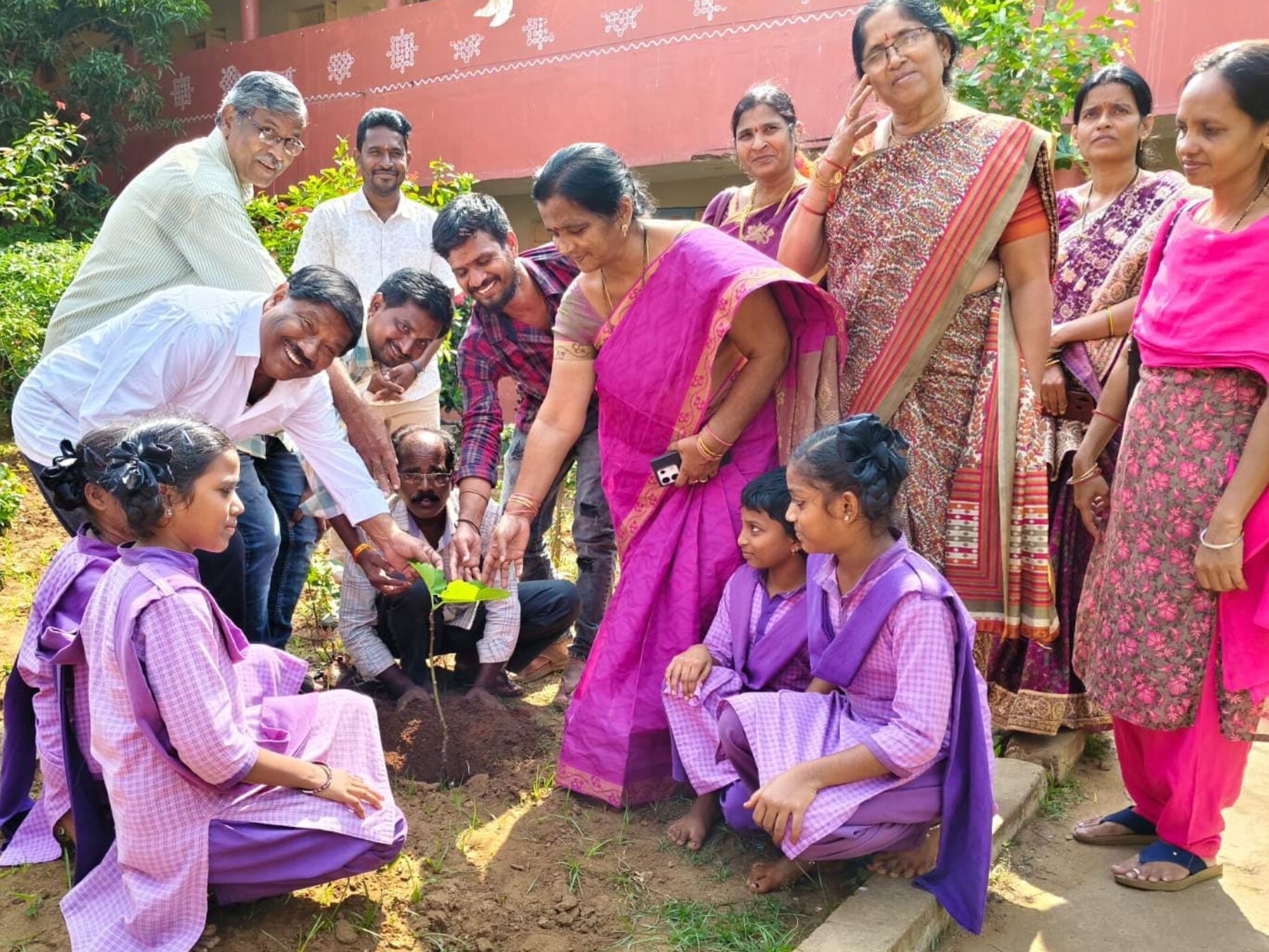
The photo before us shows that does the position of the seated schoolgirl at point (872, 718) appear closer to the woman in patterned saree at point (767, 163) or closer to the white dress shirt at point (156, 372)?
the woman in patterned saree at point (767, 163)

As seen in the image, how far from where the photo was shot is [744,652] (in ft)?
10.3

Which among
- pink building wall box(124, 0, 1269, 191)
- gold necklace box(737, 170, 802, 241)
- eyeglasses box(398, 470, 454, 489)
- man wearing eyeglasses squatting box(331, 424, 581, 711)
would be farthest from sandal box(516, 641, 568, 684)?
pink building wall box(124, 0, 1269, 191)

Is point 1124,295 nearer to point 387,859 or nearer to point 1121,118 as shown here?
point 1121,118

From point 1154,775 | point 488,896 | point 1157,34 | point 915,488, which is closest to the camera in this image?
point 488,896

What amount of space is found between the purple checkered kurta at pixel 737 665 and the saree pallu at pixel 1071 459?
3.43 feet

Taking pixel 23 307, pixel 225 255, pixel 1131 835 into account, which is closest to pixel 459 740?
pixel 225 255

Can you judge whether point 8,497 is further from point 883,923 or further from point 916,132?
point 883,923

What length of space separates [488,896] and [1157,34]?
659 cm

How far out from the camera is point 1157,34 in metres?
6.83

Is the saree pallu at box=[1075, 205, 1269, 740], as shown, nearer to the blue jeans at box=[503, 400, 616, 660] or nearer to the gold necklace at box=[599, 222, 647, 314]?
the gold necklace at box=[599, 222, 647, 314]

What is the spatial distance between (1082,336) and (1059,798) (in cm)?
149

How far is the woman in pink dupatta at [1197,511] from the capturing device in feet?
8.75

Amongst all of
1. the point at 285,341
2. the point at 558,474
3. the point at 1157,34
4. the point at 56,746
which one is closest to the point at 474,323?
the point at 558,474

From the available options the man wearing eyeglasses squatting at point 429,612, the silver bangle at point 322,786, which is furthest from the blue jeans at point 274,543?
the silver bangle at point 322,786
